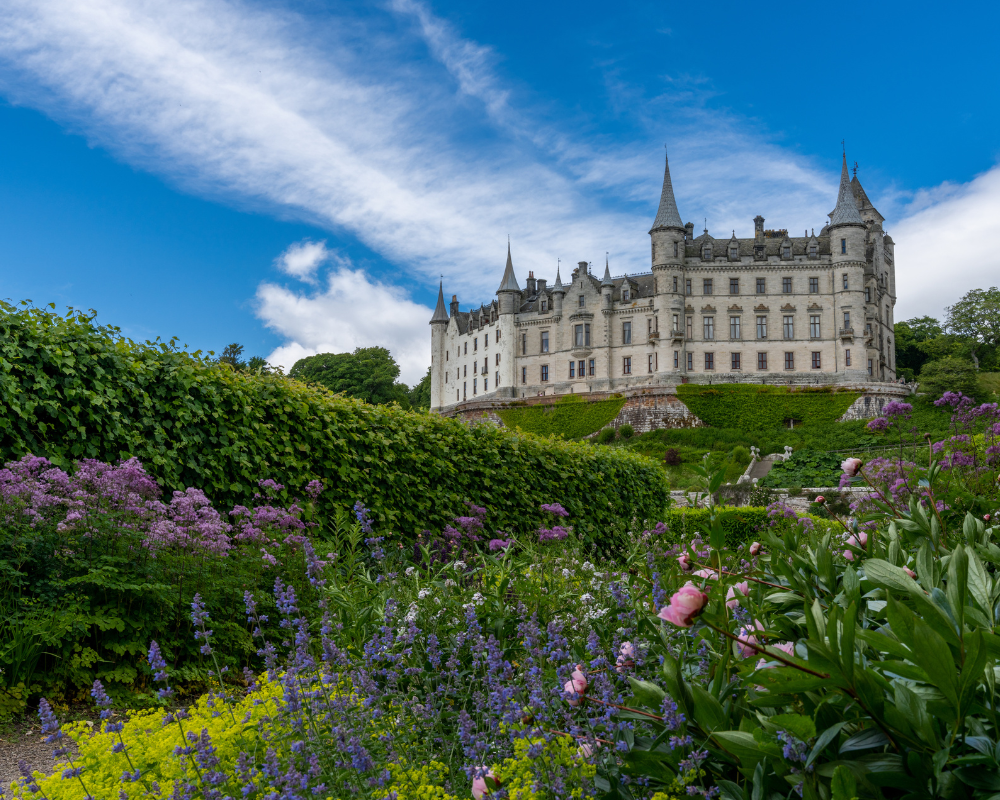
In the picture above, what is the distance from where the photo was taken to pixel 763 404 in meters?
47.8

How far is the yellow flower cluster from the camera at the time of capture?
2459mm

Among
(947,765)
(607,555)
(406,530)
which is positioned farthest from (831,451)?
(947,765)

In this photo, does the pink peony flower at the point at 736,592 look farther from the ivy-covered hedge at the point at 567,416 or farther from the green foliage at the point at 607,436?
the ivy-covered hedge at the point at 567,416

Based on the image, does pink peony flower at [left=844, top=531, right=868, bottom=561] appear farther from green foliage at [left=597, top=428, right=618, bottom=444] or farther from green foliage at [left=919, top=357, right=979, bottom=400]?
green foliage at [left=919, top=357, right=979, bottom=400]

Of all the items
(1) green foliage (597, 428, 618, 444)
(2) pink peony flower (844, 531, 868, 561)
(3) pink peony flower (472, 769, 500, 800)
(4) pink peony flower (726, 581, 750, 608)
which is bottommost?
(3) pink peony flower (472, 769, 500, 800)

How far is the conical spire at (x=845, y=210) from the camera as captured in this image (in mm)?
52594

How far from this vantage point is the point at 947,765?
148cm

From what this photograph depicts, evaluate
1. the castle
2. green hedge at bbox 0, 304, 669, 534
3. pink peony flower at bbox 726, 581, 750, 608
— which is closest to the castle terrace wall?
the castle

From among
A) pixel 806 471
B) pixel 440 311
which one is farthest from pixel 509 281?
pixel 806 471

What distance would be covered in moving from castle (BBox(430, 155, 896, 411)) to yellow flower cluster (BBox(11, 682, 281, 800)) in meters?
48.3

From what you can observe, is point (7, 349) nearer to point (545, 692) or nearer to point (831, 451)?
point (545, 692)

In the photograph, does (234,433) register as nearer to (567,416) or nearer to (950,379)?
(567,416)

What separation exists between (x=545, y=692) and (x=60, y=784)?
5.79ft

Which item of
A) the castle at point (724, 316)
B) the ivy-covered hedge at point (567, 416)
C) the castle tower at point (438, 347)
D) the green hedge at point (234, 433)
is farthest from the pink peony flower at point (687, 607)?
the castle tower at point (438, 347)
